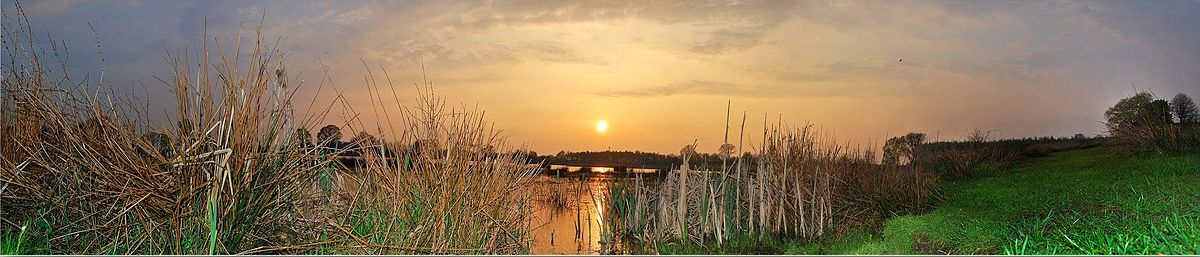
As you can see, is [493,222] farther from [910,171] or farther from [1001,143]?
[1001,143]

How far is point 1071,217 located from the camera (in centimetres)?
702

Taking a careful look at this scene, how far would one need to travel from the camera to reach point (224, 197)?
509cm

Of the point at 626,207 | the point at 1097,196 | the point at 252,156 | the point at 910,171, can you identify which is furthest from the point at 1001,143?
the point at 252,156

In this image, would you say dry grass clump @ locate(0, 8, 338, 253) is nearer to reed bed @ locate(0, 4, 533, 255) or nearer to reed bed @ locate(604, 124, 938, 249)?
reed bed @ locate(0, 4, 533, 255)

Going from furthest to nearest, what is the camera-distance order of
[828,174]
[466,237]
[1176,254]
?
[828,174] < [466,237] < [1176,254]

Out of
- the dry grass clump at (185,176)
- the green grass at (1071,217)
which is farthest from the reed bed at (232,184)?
the green grass at (1071,217)

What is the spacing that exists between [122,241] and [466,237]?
241cm

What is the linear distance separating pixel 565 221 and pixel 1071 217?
23.4 ft

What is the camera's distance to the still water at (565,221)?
31.1 feet

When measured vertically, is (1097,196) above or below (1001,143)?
below

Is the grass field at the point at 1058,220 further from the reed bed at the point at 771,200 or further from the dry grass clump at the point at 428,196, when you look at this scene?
the dry grass clump at the point at 428,196

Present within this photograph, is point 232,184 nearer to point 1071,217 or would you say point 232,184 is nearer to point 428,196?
point 428,196

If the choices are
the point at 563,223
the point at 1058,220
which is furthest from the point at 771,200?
the point at 563,223

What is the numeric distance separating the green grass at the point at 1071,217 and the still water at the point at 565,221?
3.31 meters
